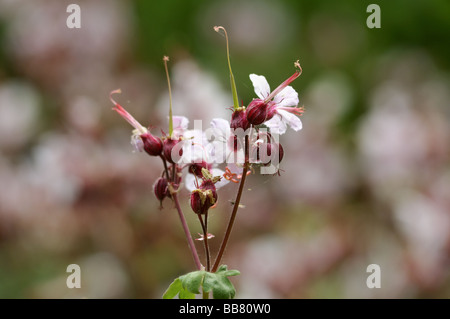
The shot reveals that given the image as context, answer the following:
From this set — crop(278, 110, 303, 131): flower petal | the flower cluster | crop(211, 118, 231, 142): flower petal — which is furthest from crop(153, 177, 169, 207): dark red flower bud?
crop(278, 110, 303, 131): flower petal

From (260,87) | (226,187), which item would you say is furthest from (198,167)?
(226,187)

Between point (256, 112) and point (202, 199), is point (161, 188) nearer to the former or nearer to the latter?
point (202, 199)

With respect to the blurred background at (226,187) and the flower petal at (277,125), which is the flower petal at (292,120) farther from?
the blurred background at (226,187)

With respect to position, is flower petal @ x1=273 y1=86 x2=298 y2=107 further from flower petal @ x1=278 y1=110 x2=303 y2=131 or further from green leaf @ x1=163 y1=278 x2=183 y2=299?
green leaf @ x1=163 y1=278 x2=183 y2=299

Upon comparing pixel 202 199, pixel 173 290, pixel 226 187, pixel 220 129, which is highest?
pixel 226 187

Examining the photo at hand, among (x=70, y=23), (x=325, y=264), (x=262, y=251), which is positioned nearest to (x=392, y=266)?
(x=325, y=264)

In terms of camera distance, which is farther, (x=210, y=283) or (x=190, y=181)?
(x=190, y=181)

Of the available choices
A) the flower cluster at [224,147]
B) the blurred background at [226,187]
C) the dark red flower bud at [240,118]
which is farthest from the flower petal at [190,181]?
the blurred background at [226,187]

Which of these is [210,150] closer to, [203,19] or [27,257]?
[27,257]
